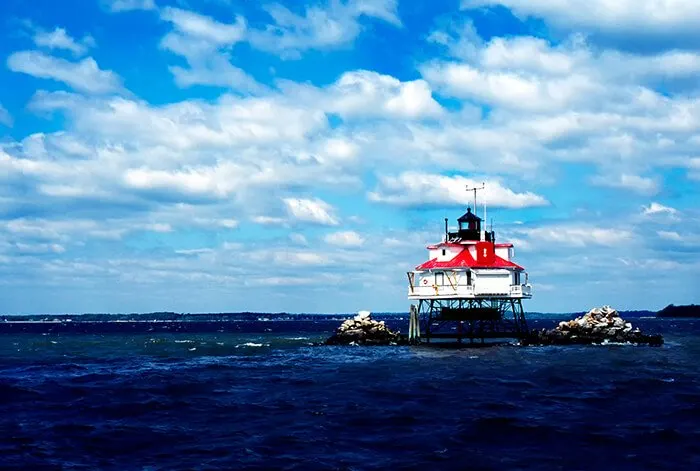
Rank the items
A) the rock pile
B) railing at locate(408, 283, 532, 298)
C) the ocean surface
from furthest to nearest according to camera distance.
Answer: the rock pile < railing at locate(408, 283, 532, 298) < the ocean surface

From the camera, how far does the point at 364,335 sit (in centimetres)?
7294

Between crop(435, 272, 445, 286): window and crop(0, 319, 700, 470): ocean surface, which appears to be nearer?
crop(0, 319, 700, 470): ocean surface

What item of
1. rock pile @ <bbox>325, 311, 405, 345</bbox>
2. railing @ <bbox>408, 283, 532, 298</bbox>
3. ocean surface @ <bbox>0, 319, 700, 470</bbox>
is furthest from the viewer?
rock pile @ <bbox>325, 311, 405, 345</bbox>

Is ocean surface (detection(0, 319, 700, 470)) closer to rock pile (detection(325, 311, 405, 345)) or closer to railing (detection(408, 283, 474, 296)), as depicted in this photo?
railing (detection(408, 283, 474, 296))

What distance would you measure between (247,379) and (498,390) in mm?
14644

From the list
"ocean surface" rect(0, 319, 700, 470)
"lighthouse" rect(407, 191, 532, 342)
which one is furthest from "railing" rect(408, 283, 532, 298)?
"ocean surface" rect(0, 319, 700, 470)

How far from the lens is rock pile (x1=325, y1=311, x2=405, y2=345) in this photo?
72125 mm

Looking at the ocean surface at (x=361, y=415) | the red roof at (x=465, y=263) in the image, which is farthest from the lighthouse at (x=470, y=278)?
the ocean surface at (x=361, y=415)

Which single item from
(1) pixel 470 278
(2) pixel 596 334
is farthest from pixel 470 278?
(2) pixel 596 334

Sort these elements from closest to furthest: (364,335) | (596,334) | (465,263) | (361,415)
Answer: (361,415), (465,263), (596,334), (364,335)

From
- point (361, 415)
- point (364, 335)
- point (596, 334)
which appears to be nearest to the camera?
point (361, 415)

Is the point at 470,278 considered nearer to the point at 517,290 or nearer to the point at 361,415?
the point at 517,290

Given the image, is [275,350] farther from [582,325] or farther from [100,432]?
[100,432]

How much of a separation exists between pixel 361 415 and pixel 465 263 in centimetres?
3516
